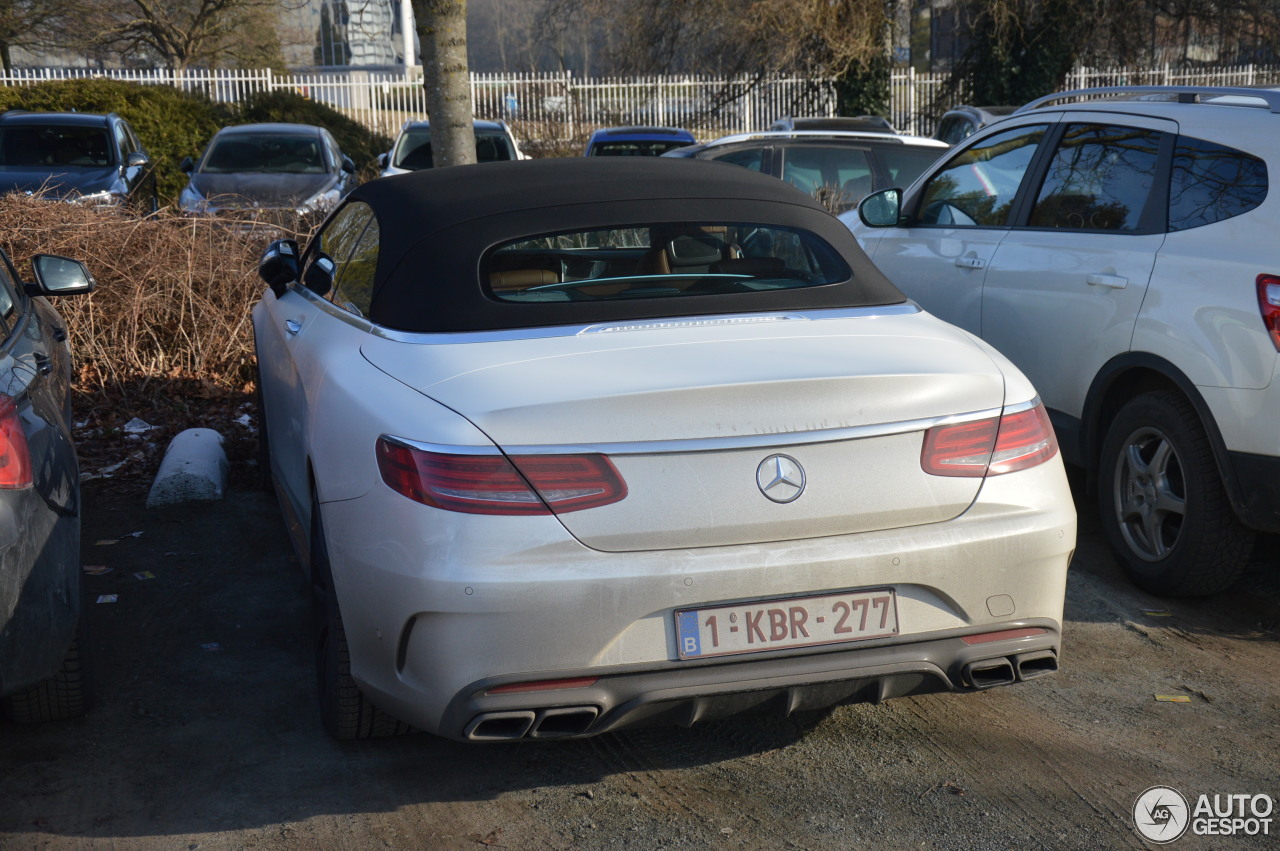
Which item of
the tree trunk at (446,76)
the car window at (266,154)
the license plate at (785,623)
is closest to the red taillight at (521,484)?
the license plate at (785,623)

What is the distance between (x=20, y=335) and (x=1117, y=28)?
26.8m

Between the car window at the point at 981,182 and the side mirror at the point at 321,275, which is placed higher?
the car window at the point at 981,182

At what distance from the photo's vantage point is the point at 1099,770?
3.37m

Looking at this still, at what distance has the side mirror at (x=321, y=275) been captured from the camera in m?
4.49

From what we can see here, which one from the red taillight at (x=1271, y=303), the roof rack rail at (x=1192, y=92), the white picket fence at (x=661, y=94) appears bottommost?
the red taillight at (x=1271, y=303)

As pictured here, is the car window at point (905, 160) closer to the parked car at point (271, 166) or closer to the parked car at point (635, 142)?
the parked car at point (271, 166)

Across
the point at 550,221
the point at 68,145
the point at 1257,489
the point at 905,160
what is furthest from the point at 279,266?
the point at 68,145

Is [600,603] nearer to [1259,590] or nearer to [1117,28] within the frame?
[1259,590]

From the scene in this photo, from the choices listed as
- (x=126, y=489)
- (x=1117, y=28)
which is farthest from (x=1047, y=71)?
(x=126, y=489)

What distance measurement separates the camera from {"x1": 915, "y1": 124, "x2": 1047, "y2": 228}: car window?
224 inches

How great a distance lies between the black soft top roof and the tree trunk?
484cm

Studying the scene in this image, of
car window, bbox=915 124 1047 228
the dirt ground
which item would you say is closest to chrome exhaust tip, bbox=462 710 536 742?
the dirt ground

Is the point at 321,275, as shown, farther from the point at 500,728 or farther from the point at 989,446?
the point at 989,446

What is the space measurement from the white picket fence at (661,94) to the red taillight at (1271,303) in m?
25.1
